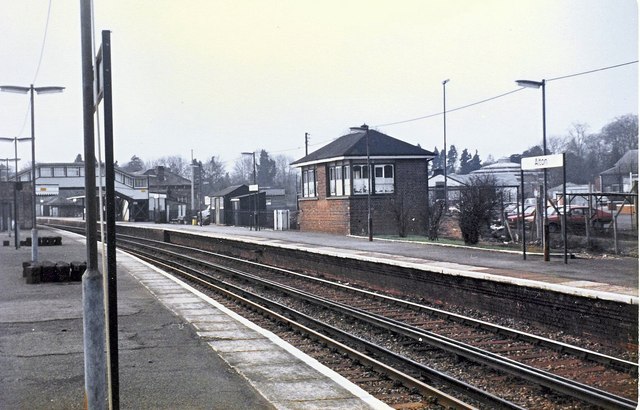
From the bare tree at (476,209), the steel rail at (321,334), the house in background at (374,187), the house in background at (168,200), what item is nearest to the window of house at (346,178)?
the house in background at (374,187)

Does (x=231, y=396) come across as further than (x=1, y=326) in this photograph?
No

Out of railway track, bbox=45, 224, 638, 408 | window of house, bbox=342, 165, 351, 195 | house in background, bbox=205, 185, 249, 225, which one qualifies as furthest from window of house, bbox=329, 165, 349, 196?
house in background, bbox=205, 185, 249, 225

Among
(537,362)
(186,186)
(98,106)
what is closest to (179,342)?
(537,362)

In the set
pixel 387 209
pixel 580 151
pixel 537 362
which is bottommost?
pixel 537 362

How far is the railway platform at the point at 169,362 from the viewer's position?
6.84 m

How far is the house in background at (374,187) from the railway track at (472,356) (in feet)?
60.6

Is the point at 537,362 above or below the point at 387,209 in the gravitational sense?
below

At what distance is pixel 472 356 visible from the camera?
9.17 metres

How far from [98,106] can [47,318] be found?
27.0 feet

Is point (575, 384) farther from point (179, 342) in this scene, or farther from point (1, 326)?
point (1, 326)

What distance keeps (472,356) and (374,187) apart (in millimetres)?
25862

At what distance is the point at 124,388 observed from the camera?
23.7ft

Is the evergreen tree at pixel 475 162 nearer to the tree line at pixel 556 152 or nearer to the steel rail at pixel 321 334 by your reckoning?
the tree line at pixel 556 152

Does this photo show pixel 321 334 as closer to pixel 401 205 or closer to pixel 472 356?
pixel 472 356
